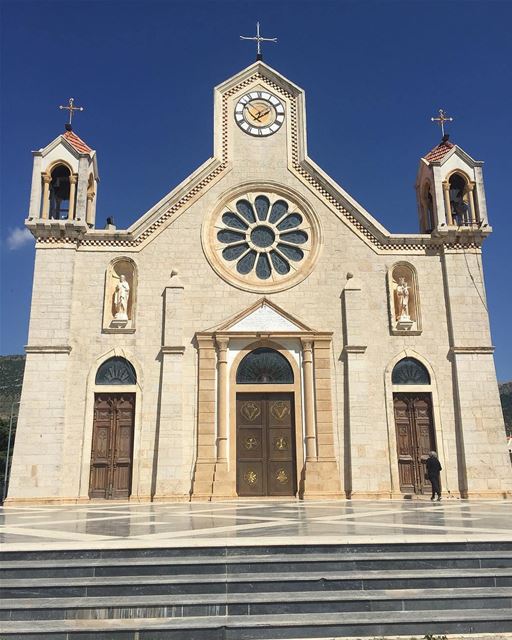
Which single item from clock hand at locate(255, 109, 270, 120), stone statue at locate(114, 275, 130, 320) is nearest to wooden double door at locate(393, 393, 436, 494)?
stone statue at locate(114, 275, 130, 320)

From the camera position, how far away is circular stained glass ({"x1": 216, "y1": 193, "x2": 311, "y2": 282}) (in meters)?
22.7

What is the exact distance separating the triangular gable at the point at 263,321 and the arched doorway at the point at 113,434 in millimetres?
3729

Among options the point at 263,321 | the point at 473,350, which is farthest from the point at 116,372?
the point at 473,350

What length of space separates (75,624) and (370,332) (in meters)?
16.1

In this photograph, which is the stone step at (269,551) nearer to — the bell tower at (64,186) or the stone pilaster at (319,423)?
the stone pilaster at (319,423)

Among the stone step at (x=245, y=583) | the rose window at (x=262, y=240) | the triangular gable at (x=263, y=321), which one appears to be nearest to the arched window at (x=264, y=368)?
the triangular gable at (x=263, y=321)

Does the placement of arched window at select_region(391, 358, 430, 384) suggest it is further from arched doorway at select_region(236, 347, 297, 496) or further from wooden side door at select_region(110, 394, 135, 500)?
wooden side door at select_region(110, 394, 135, 500)

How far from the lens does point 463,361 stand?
21281 mm

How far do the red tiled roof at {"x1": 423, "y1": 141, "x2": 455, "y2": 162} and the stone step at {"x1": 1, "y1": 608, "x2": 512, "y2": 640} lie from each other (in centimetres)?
1987

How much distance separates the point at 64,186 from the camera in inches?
941

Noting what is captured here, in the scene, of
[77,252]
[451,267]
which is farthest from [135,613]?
[451,267]

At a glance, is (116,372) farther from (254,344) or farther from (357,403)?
(357,403)

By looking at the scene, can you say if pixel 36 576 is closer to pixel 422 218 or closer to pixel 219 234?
pixel 219 234

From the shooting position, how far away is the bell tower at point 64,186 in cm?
2177
